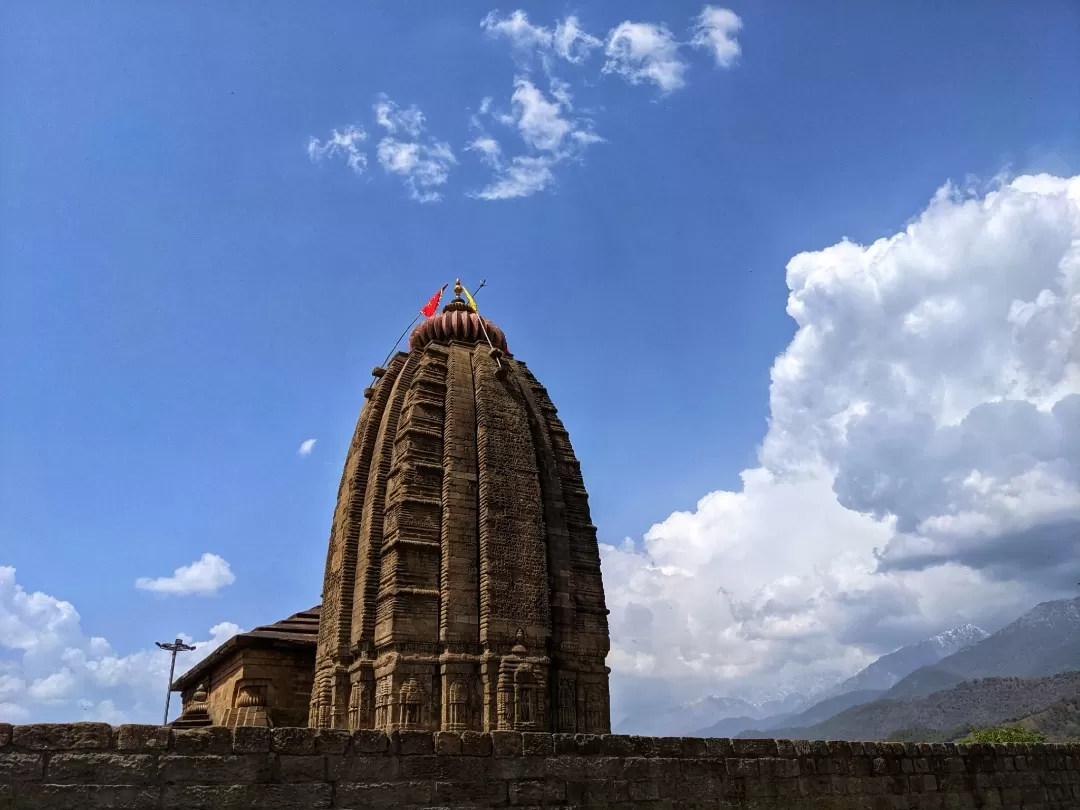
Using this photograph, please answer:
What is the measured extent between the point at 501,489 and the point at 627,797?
9.47 meters

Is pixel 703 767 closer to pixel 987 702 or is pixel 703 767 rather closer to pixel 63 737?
pixel 63 737

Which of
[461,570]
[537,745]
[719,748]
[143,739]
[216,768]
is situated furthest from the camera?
[461,570]

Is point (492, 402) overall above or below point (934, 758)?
above

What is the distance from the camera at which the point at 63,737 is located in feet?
19.1

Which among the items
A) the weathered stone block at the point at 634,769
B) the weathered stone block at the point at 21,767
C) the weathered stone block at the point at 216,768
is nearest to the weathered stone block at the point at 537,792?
the weathered stone block at the point at 634,769

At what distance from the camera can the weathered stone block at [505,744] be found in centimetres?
743

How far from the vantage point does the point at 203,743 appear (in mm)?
6246

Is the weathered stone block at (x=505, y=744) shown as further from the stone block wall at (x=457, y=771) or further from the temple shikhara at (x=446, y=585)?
the temple shikhara at (x=446, y=585)

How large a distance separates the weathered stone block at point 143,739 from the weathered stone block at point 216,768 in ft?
0.33

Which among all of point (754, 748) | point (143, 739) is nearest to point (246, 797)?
point (143, 739)

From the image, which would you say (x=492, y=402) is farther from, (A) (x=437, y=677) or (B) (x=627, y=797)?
(B) (x=627, y=797)

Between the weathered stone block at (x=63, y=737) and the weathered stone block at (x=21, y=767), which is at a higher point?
the weathered stone block at (x=63, y=737)

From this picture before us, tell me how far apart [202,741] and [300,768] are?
2.60 ft

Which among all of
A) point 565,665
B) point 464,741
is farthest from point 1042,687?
point 464,741
